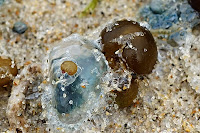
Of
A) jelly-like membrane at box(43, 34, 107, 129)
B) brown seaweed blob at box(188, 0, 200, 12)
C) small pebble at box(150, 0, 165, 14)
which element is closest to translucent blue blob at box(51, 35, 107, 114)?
jelly-like membrane at box(43, 34, 107, 129)

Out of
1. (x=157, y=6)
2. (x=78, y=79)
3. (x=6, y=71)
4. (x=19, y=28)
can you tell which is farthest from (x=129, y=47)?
(x=19, y=28)

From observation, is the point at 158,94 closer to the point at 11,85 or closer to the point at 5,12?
the point at 11,85

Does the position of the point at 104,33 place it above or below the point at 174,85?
above

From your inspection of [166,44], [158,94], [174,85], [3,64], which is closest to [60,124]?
[3,64]

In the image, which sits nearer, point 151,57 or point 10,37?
point 151,57

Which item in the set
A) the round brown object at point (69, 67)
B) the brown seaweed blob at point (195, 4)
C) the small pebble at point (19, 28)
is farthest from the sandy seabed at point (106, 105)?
the round brown object at point (69, 67)

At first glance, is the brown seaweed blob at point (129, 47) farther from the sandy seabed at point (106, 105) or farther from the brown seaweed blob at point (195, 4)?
the brown seaweed blob at point (195, 4)
